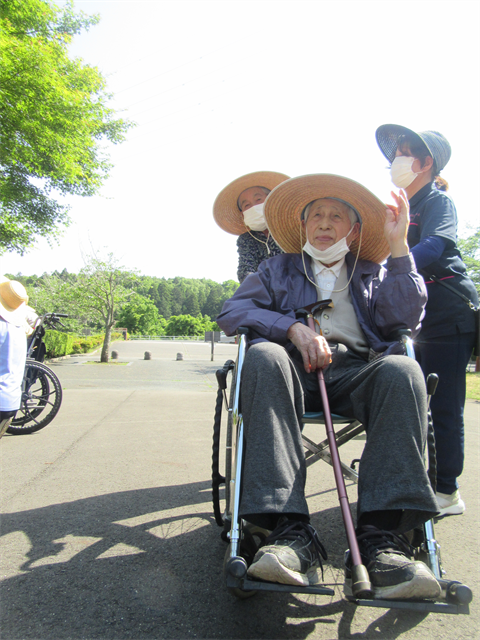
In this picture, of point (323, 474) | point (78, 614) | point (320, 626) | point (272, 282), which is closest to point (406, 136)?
point (272, 282)

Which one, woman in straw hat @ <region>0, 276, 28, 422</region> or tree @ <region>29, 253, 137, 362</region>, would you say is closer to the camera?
woman in straw hat @ <region>0, 276, 28, 422</region>

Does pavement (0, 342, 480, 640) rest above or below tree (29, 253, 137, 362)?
below

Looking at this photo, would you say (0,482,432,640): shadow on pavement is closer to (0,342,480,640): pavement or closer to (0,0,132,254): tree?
(0,342,480,640): pavement

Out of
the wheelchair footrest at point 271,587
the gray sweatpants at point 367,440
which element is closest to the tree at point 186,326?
the gray sweatpants at point 367,440

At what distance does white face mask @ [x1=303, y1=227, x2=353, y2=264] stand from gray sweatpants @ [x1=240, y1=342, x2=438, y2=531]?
88 cm

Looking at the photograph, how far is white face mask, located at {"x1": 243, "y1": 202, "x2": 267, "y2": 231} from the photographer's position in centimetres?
327

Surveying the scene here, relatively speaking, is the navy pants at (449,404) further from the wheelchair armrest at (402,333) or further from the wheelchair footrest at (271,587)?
the wheelchair footrest at (271,587)

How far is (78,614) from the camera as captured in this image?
1.49m

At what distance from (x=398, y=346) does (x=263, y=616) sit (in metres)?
1.28

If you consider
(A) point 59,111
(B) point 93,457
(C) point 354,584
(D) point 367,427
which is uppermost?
(A) point 59,111

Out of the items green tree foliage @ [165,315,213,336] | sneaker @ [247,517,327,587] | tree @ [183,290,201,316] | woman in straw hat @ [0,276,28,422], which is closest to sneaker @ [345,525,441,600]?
sneaker @ [247,517,327,587]

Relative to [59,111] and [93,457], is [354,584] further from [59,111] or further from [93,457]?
[59,111]

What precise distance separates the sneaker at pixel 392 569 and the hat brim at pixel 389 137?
2474mm

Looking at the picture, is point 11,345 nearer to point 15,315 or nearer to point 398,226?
point 15,315
